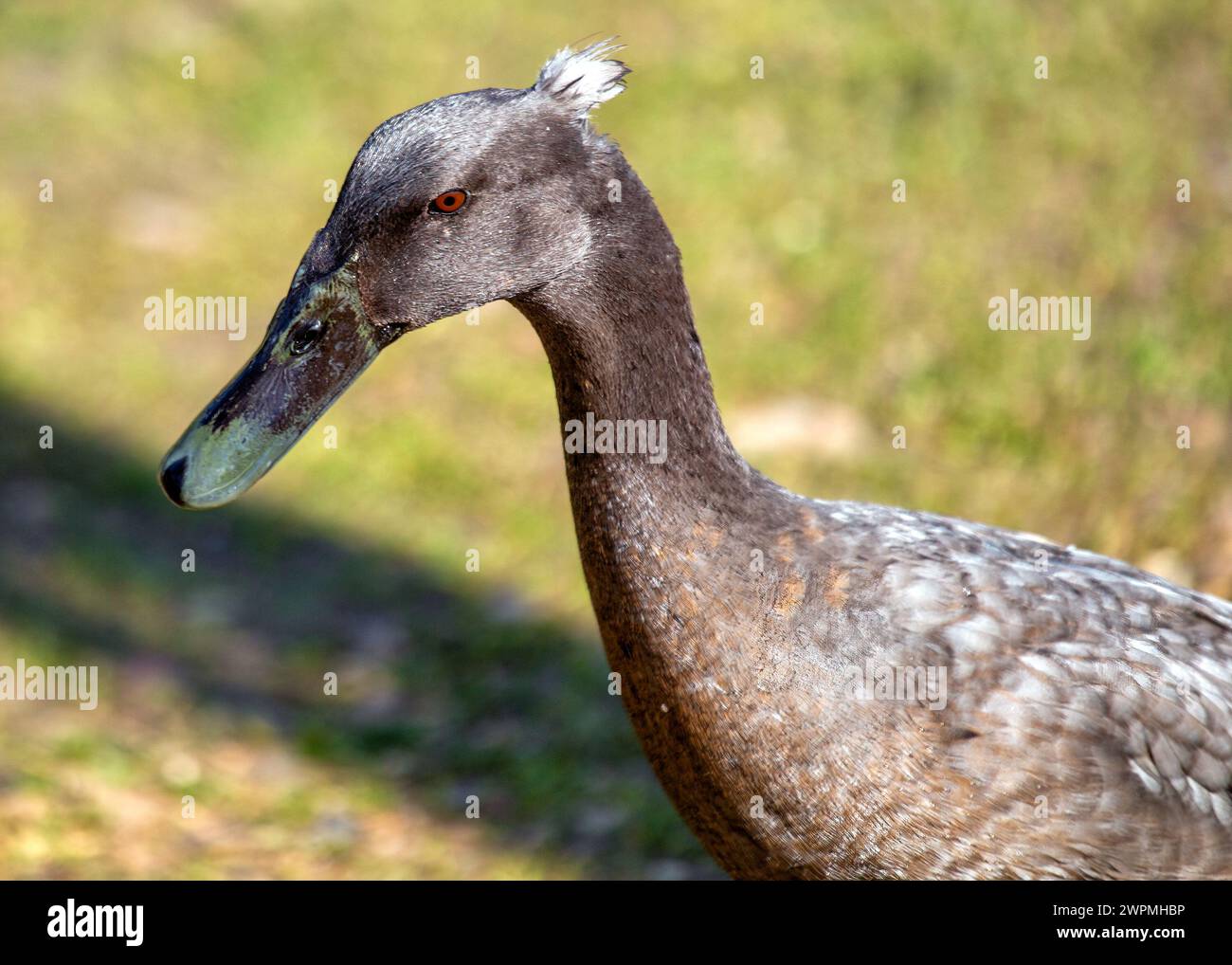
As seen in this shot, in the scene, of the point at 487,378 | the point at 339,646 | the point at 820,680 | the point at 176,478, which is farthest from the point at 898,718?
the point at 487,378

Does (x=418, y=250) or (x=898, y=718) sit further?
(x=898, y=718)

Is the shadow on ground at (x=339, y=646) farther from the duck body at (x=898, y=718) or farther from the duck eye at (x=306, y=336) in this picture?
the duck eye at (x=306, y=336)

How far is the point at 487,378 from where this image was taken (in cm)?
729

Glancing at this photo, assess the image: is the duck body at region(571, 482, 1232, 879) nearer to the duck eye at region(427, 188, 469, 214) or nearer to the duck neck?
the duck neck

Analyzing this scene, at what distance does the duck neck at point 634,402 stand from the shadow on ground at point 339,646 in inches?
73.6

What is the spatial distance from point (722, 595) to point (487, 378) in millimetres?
4198

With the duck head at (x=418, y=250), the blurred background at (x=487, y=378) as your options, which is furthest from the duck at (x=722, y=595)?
the blurred background at (x=487, y=378)

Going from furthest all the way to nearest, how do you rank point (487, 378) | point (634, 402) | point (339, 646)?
point (487, 378) → point (339, 646) → point (634, 402)

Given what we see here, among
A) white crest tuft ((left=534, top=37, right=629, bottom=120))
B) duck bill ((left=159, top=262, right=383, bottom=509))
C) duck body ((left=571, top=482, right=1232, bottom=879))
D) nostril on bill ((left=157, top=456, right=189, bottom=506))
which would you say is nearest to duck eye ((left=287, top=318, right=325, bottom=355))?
duck bill ((left=159, top=262, right=383, bottom=509))

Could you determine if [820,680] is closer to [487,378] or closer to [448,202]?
[448,202]

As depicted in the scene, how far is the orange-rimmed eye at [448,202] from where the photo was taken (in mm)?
3025

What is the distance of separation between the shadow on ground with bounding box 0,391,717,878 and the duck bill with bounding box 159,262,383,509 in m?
2.25

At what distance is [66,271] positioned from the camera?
8.02m
